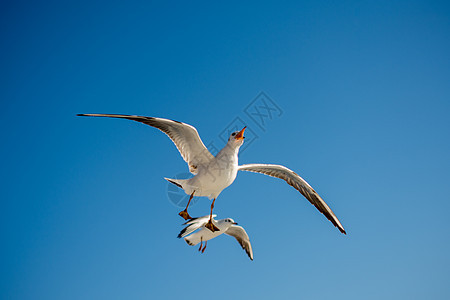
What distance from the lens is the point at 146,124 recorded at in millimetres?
5902

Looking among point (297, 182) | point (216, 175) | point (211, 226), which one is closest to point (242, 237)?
point (297, 182)

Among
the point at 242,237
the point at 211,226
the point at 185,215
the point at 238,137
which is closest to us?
the point at 238,137

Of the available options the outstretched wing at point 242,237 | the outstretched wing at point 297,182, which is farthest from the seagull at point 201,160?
the outstretched wing at point 242,237

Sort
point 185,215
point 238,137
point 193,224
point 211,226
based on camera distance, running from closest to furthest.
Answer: point 238,137 → point 193,224 → point 185,215 → point 211,226

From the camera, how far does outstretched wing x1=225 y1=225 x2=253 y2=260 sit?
8066 millimetres

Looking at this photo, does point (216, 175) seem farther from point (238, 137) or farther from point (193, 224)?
point (193, 224)

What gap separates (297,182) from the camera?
7.64 metres

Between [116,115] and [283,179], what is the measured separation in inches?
160

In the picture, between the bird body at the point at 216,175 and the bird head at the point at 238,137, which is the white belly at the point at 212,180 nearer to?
the bird body at the point at 216,175

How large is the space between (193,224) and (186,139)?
1.49m

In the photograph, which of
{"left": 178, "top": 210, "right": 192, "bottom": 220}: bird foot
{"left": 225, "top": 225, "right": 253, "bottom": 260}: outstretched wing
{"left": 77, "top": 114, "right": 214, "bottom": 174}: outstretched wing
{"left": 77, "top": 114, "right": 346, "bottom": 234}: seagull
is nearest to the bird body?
{"left": 77, "top": 114, "right": 346, "bottom": 234}: seagull

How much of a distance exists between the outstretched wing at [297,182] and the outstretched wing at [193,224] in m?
1.38

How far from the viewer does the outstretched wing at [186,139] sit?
19.0 ft

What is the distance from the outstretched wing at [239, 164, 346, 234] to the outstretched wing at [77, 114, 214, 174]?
104cm
